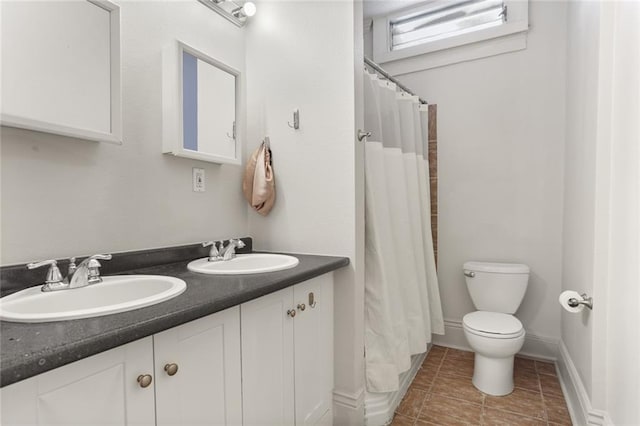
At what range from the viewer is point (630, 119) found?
1203 millimetres

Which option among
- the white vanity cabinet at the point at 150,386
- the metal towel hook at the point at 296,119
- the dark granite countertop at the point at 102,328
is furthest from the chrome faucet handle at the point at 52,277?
the metal towel hook at the point at 296,119

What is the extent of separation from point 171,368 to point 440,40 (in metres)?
2.82

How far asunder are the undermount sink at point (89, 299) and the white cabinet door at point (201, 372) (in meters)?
0.12

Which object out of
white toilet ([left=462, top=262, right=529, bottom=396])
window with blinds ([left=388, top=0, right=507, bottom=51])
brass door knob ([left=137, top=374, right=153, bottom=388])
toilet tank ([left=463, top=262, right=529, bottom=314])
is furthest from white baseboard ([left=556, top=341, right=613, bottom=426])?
window with blinds ([left=388, top=0, right=507, bottom=51])

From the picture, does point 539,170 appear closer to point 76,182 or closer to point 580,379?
point 580,379

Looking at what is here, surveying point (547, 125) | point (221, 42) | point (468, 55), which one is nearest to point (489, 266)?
point (547, 125)

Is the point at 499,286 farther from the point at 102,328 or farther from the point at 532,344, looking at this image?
the point at 102,328

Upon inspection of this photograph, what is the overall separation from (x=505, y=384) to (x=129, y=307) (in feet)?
6.95

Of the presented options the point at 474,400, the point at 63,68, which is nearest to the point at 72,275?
the point at 63,68

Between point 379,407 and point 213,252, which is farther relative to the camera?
point 379,407

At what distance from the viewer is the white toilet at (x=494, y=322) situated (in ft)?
6.44

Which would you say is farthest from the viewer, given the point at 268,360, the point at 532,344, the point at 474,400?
the point at 532,344

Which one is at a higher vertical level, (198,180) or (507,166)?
(507,166)

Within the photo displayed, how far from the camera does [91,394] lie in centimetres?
72
